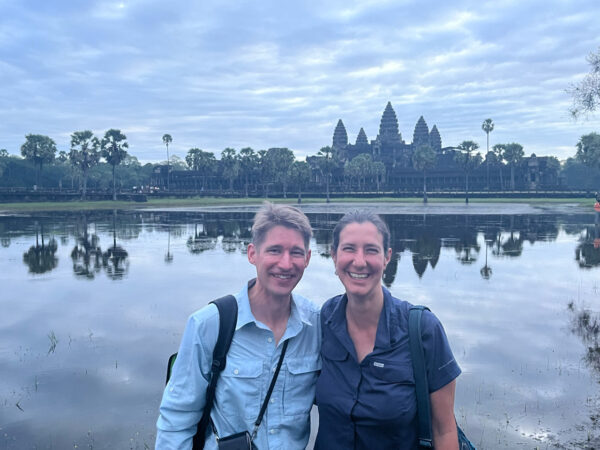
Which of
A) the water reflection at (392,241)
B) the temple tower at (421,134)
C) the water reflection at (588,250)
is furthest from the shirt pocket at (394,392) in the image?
the temple tower at (421,134)

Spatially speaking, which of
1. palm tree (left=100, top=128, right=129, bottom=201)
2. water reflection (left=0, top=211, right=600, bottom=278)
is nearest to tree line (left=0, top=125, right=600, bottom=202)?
palm tree (left=100, top=128, right=129, bottom=201)

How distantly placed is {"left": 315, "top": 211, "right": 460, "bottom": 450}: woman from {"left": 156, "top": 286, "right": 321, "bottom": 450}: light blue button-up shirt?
0.54 ft

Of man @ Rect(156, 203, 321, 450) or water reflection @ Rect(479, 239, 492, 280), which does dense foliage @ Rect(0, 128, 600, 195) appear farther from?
man @ Rect(156, 203, 321, 450)

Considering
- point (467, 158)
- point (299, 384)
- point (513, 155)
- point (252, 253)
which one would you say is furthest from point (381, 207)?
point (513, 155)

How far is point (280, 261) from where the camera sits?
3.12 meters

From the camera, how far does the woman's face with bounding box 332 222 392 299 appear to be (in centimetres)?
314

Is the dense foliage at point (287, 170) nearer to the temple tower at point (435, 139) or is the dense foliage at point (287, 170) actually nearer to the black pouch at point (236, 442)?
the temple tower at point (435, 139)

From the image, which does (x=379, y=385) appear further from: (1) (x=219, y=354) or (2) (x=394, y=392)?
(1) (x=219, y=354)

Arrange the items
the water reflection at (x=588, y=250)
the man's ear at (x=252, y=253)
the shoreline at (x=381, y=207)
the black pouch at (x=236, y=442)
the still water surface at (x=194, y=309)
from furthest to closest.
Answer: the shoreline at (x=381, y=207) < the water reflection at (x=588, y=250) < the still water surface at (x=194, y=309) < the man's ear at (x=252, y=253) < the black pouch at (x=236, y=442)

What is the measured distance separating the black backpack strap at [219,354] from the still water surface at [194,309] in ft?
9.32

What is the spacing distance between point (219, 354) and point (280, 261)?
638mm

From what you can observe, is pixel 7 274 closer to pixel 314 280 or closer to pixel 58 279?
pixel 58 279

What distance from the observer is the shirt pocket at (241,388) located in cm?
292

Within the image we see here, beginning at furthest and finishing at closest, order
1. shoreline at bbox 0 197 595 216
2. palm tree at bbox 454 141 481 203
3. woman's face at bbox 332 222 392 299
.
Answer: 1. palm tree at bbox 454 141 481 203
2. shoreline at bbox 0 197 595 216
3. woman's face at bbox 332 222 392 299
